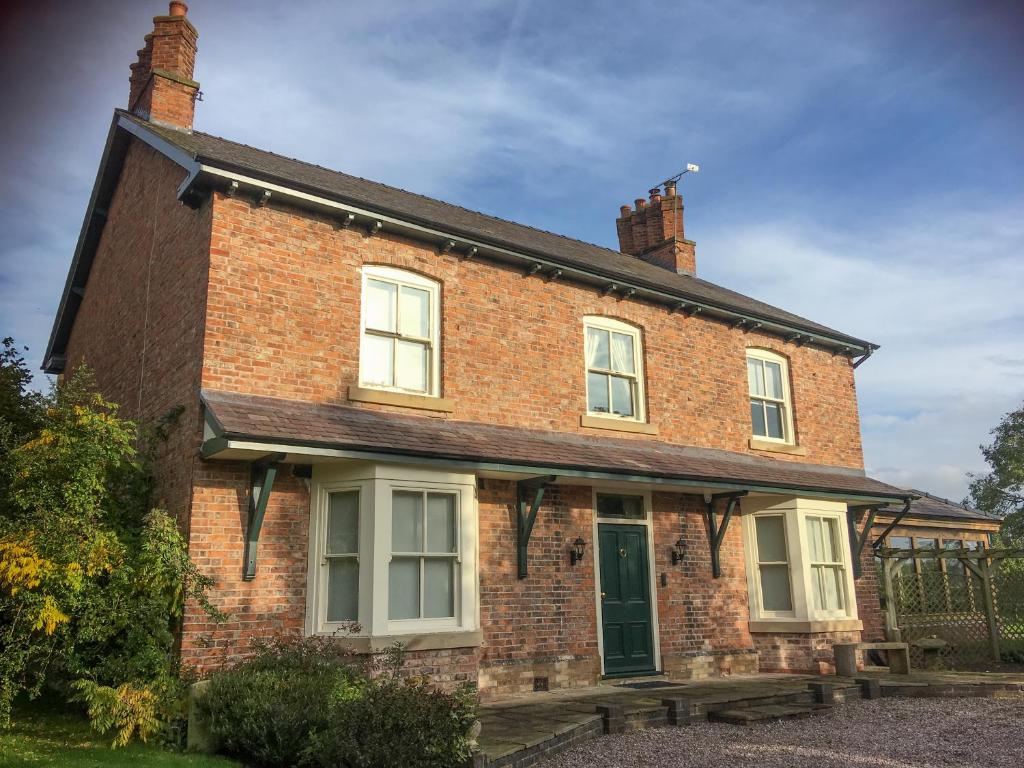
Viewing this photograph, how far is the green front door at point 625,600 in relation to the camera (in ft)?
39.2

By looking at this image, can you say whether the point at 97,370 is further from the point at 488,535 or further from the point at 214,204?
the point at 488,535

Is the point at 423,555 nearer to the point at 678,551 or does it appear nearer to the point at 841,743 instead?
the point at 678,551

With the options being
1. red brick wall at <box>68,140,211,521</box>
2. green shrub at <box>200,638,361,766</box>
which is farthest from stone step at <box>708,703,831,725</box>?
red brick wall at <box>68,140,211,521</box>

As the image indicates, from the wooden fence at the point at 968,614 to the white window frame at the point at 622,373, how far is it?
19.2ft

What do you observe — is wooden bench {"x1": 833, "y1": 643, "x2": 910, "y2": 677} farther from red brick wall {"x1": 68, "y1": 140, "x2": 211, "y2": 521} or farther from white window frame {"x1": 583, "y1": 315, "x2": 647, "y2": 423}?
red brick wall {"x1": 68, "y1": 140, "x2": 211, "y2": 521}

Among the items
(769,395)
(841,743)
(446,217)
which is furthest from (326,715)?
(769,395)

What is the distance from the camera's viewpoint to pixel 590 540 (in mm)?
12000

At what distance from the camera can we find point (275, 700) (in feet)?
23.3

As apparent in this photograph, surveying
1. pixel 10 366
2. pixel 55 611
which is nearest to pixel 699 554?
pixel 55 611

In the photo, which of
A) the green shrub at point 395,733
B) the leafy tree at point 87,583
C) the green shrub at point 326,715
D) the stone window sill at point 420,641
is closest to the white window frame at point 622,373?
the stone window sill at point 420,641

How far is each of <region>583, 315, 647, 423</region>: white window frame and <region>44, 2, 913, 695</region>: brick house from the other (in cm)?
5

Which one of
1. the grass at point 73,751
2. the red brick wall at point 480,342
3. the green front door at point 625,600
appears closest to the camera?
the grass at point 73,751

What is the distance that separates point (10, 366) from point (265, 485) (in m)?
4.48

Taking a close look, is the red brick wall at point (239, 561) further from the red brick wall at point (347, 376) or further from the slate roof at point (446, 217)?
the slate roof at point (446, 217)
